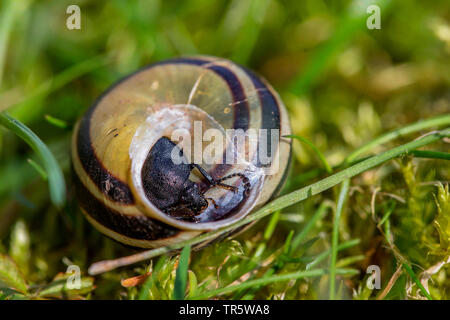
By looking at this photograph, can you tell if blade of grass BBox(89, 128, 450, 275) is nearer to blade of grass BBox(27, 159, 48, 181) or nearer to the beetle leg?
the beetle leg

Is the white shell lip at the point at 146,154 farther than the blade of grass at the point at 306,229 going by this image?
No

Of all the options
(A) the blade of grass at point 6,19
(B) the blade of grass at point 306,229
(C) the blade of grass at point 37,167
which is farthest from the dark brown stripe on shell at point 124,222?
(A) the blade of grass at point 6,19

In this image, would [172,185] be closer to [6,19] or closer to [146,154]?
[146,154]

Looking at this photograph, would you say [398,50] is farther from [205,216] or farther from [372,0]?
[205,216]

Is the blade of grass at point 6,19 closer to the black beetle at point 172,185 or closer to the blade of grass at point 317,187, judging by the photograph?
the black beetle at point 172,185

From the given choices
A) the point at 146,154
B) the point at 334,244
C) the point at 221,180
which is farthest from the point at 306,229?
the point at 146,154

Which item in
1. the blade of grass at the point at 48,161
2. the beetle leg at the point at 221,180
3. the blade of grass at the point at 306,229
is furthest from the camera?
the blade of grass at the point at 306,229
